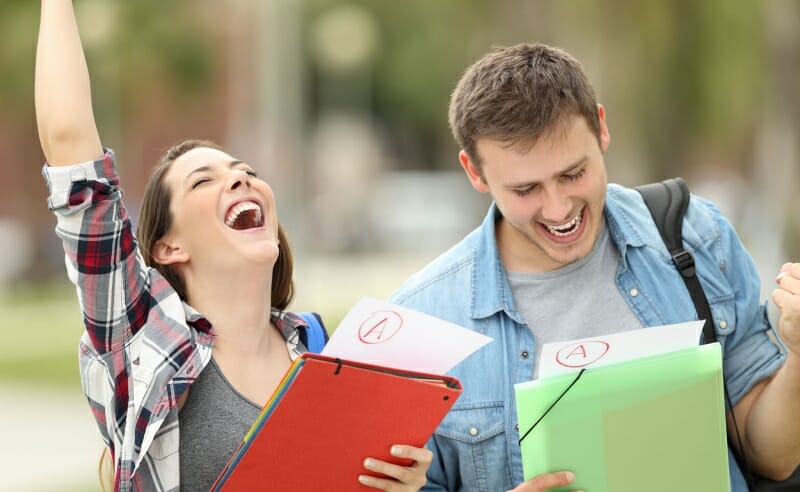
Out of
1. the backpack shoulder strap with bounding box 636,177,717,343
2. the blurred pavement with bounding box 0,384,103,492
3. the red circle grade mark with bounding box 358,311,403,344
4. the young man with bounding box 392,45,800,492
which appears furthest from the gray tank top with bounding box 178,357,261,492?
the blurred pavement with bounding box 0,384,103,492

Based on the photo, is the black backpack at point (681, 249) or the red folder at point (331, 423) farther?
the black backpack at point (681, 249)

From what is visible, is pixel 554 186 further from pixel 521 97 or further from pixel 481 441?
pixel 481 441

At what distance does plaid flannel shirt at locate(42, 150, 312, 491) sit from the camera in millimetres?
2963

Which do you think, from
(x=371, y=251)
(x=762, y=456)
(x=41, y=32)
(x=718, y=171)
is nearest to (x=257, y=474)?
(x=41, y=32)

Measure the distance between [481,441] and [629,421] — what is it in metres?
0.60

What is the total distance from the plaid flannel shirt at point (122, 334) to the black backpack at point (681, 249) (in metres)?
1.36

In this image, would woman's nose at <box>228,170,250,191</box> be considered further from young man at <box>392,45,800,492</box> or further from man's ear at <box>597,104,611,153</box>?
man's ear at <box>597,104,611,153</box>

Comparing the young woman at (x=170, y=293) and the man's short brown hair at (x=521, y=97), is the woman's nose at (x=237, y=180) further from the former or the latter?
the man's short brown hair at (x=521, y=97)

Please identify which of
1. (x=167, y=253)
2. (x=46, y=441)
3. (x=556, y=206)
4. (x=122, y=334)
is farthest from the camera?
(x=46, y=441)

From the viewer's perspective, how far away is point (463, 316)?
3.63 m

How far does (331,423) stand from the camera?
2.94m

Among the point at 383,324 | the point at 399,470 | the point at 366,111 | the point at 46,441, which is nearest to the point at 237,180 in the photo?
the point at 383,324

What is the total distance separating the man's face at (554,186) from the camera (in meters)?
3.42

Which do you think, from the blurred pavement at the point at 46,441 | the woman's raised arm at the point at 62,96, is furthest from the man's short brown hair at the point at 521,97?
the blurred pavement at the point at 46,441
